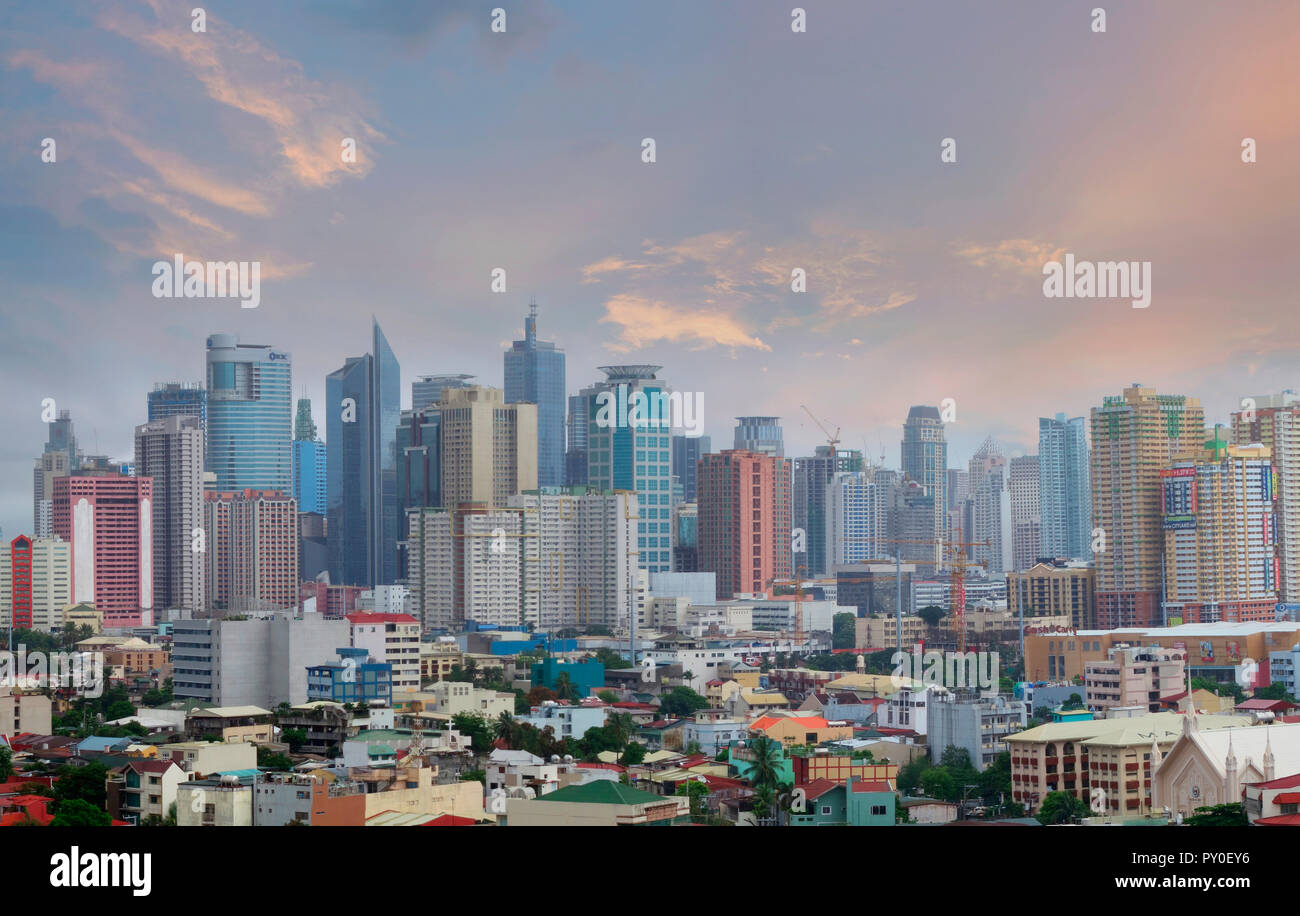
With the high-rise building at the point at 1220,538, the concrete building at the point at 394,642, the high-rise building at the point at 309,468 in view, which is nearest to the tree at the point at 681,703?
the concrete building at the point at 394,642

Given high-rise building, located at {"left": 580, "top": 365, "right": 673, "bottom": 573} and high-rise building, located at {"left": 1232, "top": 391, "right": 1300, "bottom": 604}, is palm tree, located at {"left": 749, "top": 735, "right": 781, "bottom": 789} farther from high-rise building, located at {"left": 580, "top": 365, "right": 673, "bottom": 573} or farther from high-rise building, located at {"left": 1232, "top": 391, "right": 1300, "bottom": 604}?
high-rise building, located at {"left": 580, "top": 365, "right": 673, "bottom": 573}

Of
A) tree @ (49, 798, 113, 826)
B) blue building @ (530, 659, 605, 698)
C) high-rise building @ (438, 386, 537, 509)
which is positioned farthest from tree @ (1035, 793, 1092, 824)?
high-rise building @ (438, 386, 537, 509)

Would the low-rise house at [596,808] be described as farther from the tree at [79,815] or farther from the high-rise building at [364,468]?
the high-rise building at [364,468]

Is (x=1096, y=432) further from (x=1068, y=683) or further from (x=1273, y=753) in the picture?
(x=1273, y=753)

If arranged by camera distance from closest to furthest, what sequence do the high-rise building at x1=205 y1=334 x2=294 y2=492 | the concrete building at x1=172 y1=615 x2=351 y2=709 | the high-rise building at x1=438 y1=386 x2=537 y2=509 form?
the concrete building at x1=172 y1=615 x2=351 y2=709
the high-rise building at x1=438 y1=386 x2=537 y2=509
the high-rise building at x1=205 y1=334 x2=294 y2=492
